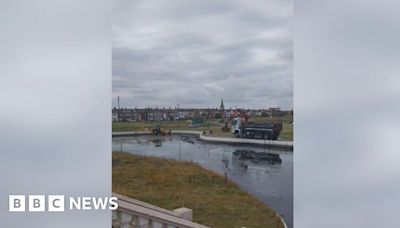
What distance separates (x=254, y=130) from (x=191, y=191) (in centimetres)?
54

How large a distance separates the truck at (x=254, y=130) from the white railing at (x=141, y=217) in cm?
63

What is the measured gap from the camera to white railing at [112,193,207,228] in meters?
2.15

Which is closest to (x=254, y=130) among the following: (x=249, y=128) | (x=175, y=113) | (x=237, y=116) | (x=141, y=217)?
(x=249, y=128)

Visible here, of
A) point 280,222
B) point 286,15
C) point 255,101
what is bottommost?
point 280,222

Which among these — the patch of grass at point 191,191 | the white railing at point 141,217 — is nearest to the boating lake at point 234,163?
the patch of grass at point 191,191

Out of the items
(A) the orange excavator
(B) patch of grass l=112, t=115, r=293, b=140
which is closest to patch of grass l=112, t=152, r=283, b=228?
(B) patch of grass l=112, t=115, r=293, b=140

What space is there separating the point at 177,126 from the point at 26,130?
2.85 feet

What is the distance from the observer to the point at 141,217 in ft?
7.06

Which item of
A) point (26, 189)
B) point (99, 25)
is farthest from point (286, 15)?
point (26, 189)

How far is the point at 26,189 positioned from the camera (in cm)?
224

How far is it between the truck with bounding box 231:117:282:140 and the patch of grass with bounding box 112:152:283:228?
1.02ft

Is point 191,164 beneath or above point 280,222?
above

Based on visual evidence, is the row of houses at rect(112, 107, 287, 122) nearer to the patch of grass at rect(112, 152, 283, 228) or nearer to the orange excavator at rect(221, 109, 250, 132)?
the orange excavator at rect(221, 109, 250, 132)

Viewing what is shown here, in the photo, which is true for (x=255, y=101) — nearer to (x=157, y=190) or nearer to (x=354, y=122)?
(x=354, y=122)
